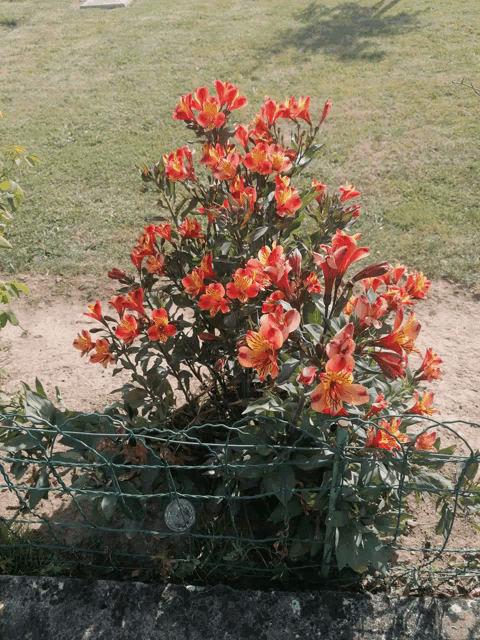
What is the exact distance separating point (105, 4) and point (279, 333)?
955 centimetres

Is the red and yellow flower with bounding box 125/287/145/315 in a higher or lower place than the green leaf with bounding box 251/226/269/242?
lower

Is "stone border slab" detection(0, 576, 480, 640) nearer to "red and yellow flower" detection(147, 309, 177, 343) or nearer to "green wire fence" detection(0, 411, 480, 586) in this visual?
"green wire fence" detection(0, 411, 480, 586)

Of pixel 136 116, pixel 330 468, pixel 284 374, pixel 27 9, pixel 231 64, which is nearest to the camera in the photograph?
pixel 284 374

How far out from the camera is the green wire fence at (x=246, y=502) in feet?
6.45

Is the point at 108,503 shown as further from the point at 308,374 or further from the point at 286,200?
the point at 286,200

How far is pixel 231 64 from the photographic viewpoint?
720 cm

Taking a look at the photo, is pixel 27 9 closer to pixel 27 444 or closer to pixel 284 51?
pixel 284 51

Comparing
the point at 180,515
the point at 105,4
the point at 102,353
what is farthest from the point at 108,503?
the point at 105,4

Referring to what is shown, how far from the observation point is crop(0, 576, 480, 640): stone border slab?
2.01 m

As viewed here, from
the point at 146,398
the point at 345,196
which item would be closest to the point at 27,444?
the point at 146,398

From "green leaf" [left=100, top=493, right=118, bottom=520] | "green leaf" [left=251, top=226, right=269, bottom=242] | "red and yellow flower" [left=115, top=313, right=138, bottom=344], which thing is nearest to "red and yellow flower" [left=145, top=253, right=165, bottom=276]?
"red and yellow flower" [left=115, top=313, right=138, bottom=344]

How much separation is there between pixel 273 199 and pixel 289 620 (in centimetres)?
149

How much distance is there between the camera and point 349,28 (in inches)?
309

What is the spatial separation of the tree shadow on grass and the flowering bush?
5621 mm
